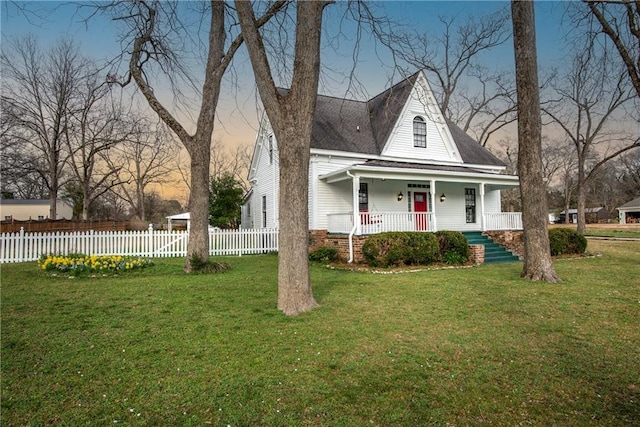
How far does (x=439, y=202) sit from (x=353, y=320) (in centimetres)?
1342

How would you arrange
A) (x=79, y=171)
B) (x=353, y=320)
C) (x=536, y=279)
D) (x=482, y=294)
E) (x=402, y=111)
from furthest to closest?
(x=79, y=171)
(x=402, y=111)
(x=536, y=279)
(x=482, y=294)
(x=353, y=320)

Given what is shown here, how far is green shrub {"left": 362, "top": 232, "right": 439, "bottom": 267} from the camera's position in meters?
11.4

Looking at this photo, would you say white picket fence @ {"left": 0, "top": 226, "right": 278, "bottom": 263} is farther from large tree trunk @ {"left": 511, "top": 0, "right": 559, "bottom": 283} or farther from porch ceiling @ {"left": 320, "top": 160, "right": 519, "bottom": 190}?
large tree trunk @ {"left": 511, "top": 0, "right": 559, "bottom": 283}

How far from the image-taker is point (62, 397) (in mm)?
2924

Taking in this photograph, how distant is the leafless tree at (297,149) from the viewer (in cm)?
540

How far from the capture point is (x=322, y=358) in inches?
148

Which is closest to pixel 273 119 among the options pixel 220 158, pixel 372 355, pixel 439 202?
pixel 372 355

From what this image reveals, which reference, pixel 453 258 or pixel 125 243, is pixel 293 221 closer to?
pixel 453 258

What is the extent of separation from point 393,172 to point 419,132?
15.7 ft

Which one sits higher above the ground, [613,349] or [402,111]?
[402,111]

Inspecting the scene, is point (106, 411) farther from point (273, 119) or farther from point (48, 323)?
point (273, 119)

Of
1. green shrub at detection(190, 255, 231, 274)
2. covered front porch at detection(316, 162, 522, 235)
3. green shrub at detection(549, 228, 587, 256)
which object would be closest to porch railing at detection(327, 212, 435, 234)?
Answer: covered front porch at detection(316, 162, 522, 235)

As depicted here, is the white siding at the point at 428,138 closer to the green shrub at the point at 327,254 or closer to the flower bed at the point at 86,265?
the green shrub at the point at 327,254

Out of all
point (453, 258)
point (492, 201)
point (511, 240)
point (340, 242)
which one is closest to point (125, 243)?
point (340, 242)
